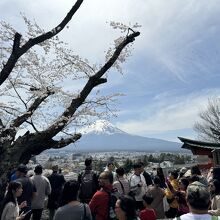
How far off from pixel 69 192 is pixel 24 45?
475 centimetres

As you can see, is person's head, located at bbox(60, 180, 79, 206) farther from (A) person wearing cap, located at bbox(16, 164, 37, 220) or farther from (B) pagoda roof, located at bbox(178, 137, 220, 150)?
(B) pagoda roof, located at bbox(178, 137, 220, 150)

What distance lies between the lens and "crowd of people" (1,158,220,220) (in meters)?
3.42

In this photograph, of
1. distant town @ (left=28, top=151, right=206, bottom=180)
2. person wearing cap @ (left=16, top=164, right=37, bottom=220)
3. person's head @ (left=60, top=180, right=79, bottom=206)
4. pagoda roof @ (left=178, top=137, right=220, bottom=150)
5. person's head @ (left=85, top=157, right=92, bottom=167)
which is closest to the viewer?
person's head @ (left=60, top=180, right=79, bottom=206)

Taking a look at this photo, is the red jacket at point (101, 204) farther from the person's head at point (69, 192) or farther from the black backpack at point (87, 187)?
the black backpack at point (87, 187)

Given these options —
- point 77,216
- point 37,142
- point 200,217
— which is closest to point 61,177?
point 37,142

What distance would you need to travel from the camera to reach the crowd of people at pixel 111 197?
3.42 m

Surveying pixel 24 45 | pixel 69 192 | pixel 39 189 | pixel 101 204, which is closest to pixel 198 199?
pixel 69 192

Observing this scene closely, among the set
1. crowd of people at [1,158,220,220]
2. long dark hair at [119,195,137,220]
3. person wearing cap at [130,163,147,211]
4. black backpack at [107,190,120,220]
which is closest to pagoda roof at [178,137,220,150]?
crowd of people at [1,158,220,220]

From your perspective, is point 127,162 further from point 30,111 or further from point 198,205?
point 198,205

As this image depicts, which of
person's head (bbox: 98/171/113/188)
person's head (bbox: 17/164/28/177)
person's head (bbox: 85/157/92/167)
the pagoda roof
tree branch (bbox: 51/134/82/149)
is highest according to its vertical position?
the pagoda roof

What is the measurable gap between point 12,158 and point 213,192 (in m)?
5.19

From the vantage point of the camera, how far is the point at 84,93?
414 inches

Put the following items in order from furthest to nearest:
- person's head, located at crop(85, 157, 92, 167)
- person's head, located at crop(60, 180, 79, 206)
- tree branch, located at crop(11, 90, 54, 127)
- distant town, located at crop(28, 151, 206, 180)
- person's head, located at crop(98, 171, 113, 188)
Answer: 1. distant town, located at crop(28, 151, 206, 180)
2. tree branch, located at crop(11, 90, 54, 127)
3. person's head, located at crop(85, 157, 92, 167)
4. person's head, located at crop(98, 171, 113, 188)
5. person's head, located at crop(60, 180, 79, 206)

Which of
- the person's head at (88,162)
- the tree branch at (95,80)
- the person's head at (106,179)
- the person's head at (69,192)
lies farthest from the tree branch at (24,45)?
the person's head at (69,192)
